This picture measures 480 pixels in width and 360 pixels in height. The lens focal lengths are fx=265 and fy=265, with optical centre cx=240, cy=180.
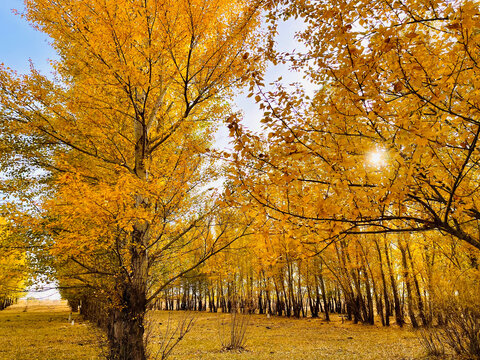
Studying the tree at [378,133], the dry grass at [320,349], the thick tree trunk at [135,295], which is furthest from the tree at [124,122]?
the dry grass at [320,349]

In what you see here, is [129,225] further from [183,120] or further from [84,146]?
[84,146]

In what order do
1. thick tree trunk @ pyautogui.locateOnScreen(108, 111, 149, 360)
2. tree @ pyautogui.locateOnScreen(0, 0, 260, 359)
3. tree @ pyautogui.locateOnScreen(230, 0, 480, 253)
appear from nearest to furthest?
tree @ pyautogui.locateOnScreen(230, 0, 480, 253), tree @ pyautogui.locateOnScreen(0, 0, 260, 359), thick tree trunk @ pyautogui.locateOnScreen(108, 111, 149, 360)

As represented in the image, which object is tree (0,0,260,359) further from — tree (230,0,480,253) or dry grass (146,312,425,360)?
dry grass (146,312,425,360)

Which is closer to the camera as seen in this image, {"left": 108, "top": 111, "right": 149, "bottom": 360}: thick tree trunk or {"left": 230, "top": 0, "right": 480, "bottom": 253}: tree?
{"left": 230, "top": 0, "right": 480, "bottom": 253}: tree

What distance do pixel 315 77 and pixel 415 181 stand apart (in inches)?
71.6

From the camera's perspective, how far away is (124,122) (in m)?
5.76

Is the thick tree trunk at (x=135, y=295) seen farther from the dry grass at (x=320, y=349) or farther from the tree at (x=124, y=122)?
the dry grass at (x=320, y=349)

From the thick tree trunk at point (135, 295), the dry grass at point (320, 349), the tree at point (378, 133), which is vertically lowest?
the dry grass at point (320, 349)

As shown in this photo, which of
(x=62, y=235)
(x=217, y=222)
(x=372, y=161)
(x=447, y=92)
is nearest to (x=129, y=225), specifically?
(x=62, y=235)

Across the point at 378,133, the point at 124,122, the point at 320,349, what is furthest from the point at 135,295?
the point at 320,349

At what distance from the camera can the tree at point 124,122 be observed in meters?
3.72

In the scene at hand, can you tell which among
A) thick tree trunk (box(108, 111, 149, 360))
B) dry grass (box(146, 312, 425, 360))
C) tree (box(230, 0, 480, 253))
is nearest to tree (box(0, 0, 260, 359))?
thick tree trunk (box(108, 111, 149, 360))

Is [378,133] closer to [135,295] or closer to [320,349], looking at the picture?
[135,295]

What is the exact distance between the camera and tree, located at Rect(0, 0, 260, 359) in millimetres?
3723
